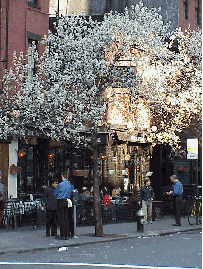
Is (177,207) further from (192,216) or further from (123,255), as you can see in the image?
(123,255)

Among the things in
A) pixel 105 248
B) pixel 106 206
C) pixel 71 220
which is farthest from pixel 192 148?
pixel 105 248

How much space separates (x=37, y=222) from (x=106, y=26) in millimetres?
7165

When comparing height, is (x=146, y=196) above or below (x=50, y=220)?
above

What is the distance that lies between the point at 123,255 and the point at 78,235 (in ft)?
21.5

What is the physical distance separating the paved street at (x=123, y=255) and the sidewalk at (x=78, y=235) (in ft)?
2.03

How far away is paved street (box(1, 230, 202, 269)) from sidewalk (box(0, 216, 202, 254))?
619 mm

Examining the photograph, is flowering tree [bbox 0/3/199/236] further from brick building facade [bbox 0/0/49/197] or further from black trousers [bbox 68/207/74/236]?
brick building facade [bbox 0/0/49/197]

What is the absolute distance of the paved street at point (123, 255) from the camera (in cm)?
Answer: 1446

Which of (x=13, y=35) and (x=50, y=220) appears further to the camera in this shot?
(x=13, y=35)

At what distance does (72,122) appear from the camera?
75.6 feet

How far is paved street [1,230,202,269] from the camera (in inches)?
569

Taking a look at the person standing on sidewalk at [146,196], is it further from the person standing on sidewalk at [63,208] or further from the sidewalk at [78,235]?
the person standing on sidewalk at [63,208]

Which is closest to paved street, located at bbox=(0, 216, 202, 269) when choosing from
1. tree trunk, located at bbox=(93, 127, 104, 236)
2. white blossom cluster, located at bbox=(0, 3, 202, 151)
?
tree trunk, located at bbox=(93, 127, 104, 236)

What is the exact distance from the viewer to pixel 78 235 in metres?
22.8
